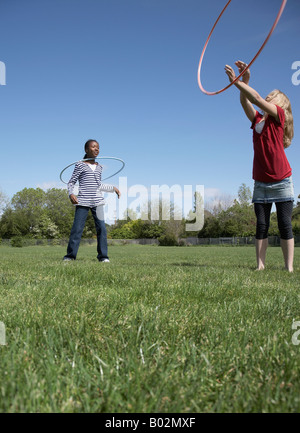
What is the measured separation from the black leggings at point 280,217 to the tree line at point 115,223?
42.5 meters

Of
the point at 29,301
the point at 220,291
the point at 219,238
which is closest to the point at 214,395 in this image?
the point at 29,301

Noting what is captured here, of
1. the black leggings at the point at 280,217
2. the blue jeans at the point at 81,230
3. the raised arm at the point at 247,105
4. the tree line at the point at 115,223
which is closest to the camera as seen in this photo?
the raised arm at the point at 247,105

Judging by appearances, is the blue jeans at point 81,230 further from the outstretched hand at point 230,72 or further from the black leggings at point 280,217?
the outstretched hand at point 230,72

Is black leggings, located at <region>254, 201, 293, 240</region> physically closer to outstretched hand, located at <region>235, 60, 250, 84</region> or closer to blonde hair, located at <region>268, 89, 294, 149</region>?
blonde hair, located at <region>268, 89, 294, 149</region>

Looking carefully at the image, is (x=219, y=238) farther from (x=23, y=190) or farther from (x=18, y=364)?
(x=18, y=364)

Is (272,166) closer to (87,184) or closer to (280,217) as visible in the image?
(280,217)

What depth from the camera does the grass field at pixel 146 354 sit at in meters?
1.12

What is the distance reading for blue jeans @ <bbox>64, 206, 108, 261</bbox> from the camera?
6488mm

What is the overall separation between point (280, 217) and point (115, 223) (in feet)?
231

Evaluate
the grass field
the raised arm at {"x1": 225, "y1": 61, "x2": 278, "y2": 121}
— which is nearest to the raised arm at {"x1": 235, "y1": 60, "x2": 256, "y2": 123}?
the raised arm at {"x1": 225, "y1": 61, "x2": 278, "y2": 121}

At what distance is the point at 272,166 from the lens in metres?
4.98

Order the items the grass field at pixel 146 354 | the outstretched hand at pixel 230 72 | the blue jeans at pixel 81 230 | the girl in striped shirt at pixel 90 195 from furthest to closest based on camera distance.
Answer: the girl in striped shirt at pixel 90 195, the blue jeans at pixel 81 230, the outstretched hand at pixel 230 72, the grass field at pixel 146 354

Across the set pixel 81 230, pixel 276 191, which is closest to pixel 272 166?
pixel 276 191

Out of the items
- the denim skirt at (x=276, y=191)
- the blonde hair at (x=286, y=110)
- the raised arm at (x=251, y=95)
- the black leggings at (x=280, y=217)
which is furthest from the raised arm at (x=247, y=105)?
the black leggings at (x=280, y=217)
